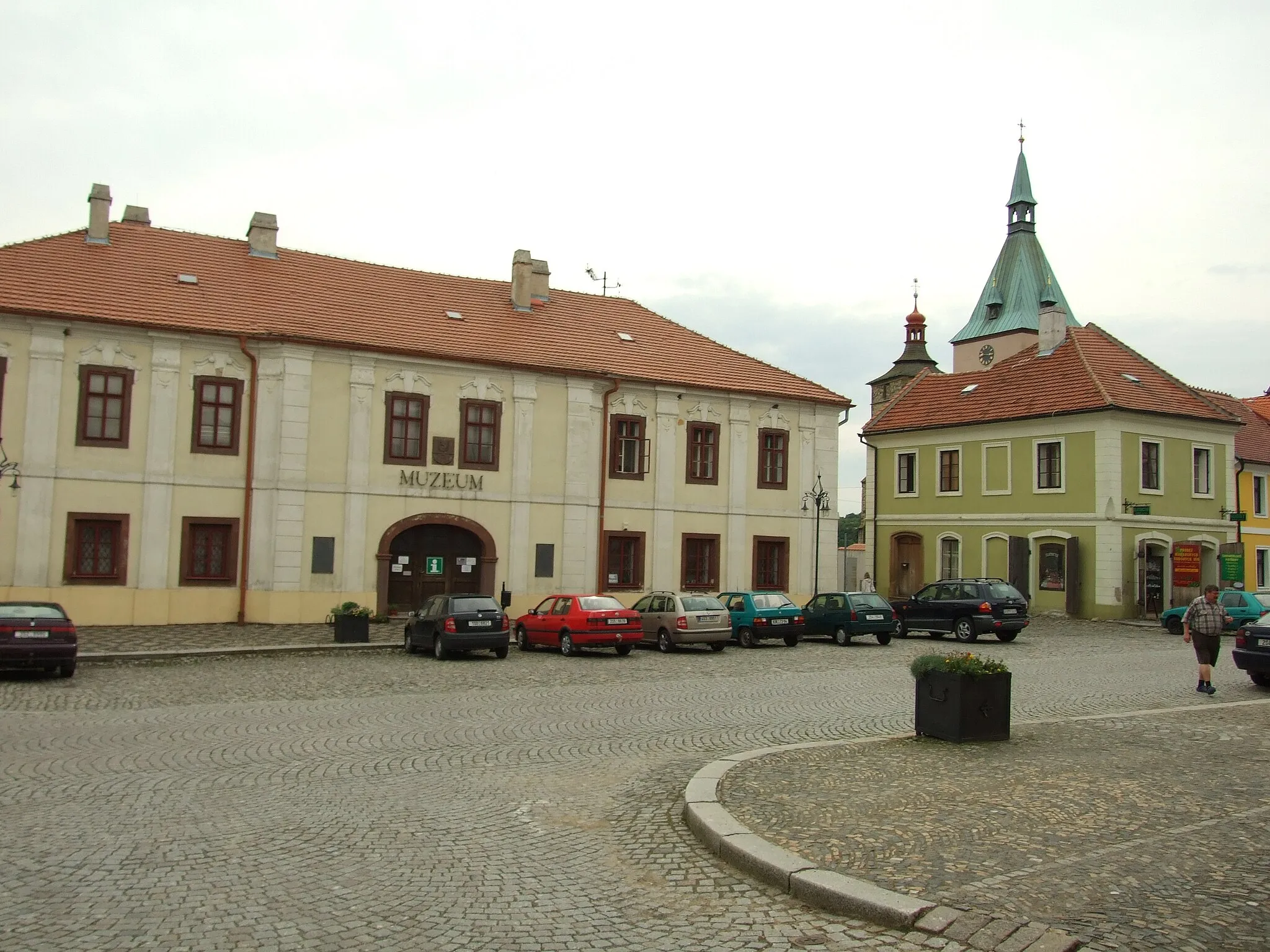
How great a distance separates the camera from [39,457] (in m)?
27.0

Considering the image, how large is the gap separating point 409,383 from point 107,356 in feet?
25.1

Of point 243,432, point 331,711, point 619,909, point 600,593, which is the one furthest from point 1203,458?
point 619,909

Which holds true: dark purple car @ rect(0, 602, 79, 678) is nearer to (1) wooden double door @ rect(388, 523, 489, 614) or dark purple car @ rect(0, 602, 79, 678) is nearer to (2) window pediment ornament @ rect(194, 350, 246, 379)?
(2) window pediment ornament @ rect(194, 350, 246, 379)

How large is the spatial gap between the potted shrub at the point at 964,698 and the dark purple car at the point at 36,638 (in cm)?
1406

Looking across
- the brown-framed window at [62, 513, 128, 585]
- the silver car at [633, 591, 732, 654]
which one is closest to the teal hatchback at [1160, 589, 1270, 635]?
the silver car at [633, 591, 732, 654]

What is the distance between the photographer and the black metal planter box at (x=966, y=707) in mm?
10984

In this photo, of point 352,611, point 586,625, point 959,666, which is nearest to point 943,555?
point 586,625

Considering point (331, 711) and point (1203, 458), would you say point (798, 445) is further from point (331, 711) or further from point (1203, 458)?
point (331, 711)

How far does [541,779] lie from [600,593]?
2301cm

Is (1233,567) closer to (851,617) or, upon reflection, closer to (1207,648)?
(851,617)

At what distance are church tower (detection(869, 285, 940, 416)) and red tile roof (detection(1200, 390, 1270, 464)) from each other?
3652cm

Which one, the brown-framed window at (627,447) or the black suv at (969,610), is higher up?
the brown-framed window at (627,447)

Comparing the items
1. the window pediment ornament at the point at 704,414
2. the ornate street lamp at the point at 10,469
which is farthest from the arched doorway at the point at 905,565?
the ornate street lamp at the point at 10,469

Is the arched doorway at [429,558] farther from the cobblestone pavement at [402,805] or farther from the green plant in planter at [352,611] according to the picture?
the cobblestone pavement at [402,805]
